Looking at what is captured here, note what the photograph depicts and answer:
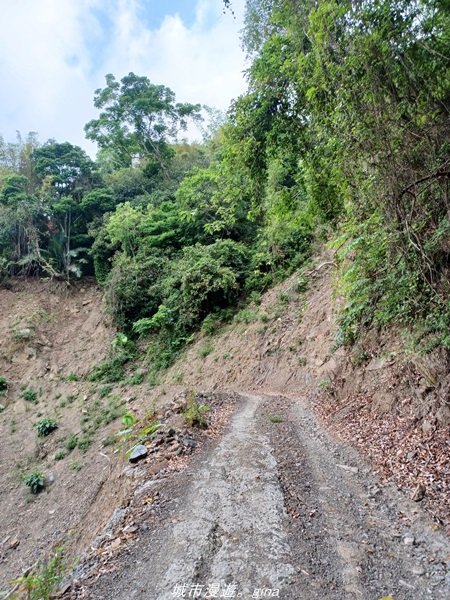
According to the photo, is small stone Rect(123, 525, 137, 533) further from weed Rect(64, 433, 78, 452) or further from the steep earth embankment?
weed Rect(64, 433, 78, 452)

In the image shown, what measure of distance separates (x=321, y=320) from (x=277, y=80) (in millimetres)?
7565

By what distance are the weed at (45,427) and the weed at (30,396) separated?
336 centimetres

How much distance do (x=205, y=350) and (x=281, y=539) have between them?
36.4 ft

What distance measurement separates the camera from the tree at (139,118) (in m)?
25.9

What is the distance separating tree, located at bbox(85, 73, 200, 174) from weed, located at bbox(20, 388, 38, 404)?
18.1 meters

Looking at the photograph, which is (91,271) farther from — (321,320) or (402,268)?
(402,268)

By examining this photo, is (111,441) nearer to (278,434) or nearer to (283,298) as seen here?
(278,434)

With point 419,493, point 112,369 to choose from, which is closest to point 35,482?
point 112,369

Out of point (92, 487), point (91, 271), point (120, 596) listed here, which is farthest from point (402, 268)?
point (91, 271)

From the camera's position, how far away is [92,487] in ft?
23.4

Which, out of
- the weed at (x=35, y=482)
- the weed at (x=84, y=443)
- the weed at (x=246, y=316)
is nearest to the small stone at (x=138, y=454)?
the weed at (x=35, y=482)

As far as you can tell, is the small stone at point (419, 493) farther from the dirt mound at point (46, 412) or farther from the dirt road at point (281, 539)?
the dirt mound at point (46, 412)

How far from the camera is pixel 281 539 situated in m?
2.89

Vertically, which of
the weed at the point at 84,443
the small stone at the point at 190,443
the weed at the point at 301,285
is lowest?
the weed at the point at 84,443
